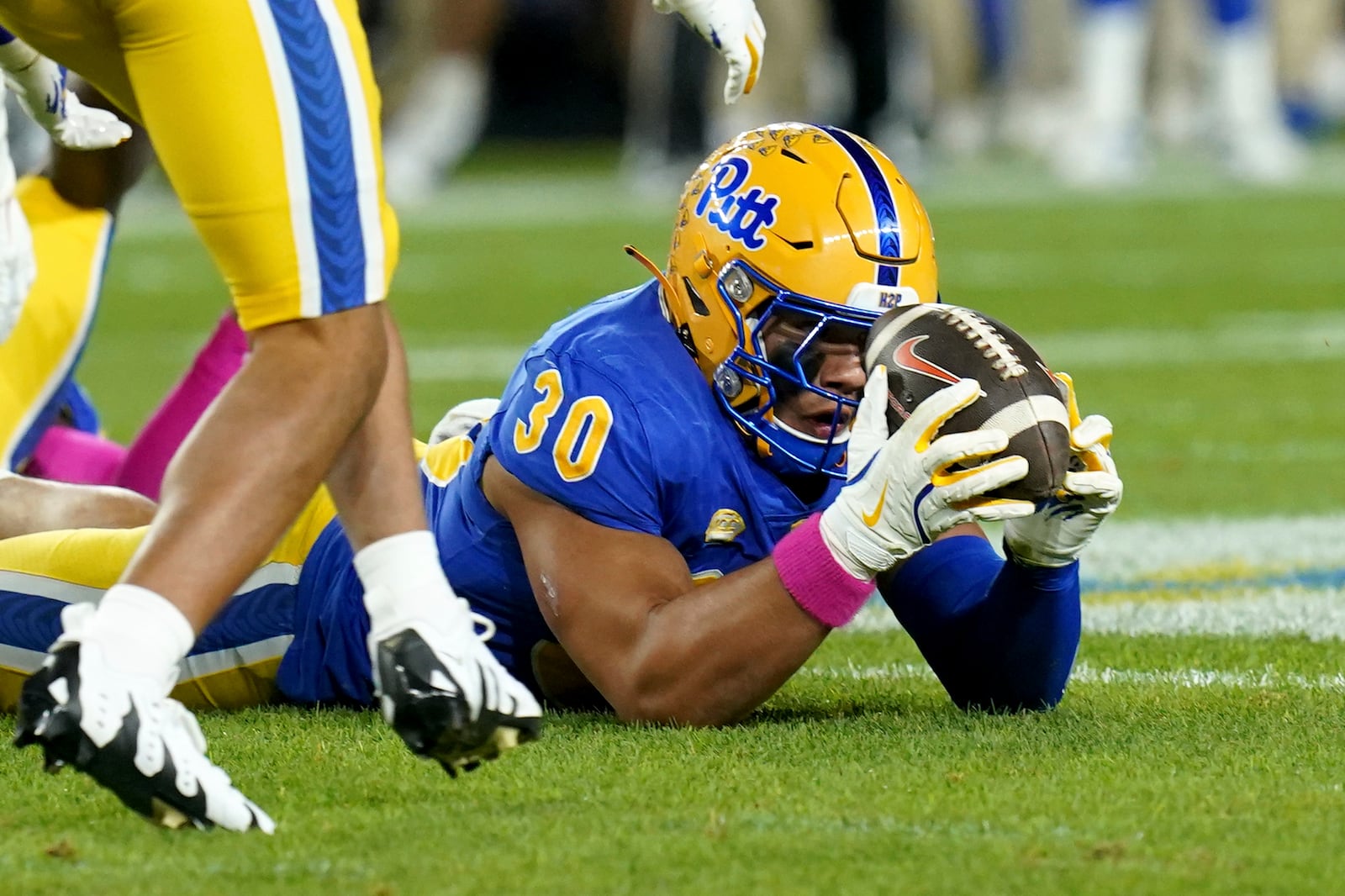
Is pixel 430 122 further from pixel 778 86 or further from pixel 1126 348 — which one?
pixel 1126 348

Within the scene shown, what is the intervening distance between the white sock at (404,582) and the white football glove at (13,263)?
137cm

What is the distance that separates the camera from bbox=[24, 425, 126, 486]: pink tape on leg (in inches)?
184

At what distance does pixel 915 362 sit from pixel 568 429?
0.47 m

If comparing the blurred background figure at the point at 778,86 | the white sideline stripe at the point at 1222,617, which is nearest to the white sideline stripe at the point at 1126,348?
the white sideline stripe at the point at 1222,617

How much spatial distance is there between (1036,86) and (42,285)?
12573mm

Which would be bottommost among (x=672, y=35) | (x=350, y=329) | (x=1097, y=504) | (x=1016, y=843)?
(x=672, y=35)

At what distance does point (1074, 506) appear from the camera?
2842 millimetres

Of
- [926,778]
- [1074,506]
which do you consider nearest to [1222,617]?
[1074,506]

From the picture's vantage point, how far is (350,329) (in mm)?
2420

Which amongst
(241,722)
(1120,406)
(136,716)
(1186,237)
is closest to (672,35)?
(1186,237)

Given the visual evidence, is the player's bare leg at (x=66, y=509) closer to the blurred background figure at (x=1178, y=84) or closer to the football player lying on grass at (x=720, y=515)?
the football player lying on grass at (x=720, y=515)

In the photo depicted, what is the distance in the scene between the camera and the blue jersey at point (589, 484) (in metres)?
2.96

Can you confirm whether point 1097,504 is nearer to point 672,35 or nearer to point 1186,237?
point 1186,237

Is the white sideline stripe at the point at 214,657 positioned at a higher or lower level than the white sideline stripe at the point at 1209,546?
higher
